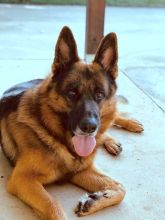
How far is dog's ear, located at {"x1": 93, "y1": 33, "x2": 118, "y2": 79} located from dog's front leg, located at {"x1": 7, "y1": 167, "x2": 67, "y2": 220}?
2.57 ft

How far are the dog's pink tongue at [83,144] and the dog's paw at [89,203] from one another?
0.25 meters

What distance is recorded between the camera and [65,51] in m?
2.40

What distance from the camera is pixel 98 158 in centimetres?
287

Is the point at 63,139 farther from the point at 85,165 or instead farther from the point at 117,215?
the point at 117,215

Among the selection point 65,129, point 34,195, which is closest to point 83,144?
point 65,129

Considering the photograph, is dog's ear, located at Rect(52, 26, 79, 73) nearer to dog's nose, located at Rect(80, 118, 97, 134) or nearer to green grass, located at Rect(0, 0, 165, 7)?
dog's nose, located at Rect(80, 118, 97, 134)

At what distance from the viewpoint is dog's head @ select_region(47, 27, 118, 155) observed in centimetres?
225

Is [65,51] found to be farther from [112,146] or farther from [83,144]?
[112,146]

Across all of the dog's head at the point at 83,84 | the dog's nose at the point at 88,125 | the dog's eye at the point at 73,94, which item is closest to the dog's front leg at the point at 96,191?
the dog's head at the point at 83,84

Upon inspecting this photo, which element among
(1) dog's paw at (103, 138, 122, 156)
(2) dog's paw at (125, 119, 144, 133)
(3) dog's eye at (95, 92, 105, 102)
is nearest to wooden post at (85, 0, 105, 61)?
(2) dog's paw at (125, 119, 144, 133)

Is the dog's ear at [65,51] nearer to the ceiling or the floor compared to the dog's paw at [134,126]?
nearer to the ceiling

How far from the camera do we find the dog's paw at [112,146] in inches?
115

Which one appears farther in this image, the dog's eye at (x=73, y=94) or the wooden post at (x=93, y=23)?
the wooden post at (x=93, y=23)

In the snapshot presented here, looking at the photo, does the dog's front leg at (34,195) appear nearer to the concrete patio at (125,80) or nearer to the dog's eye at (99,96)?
the concrete patio at (125,80)
